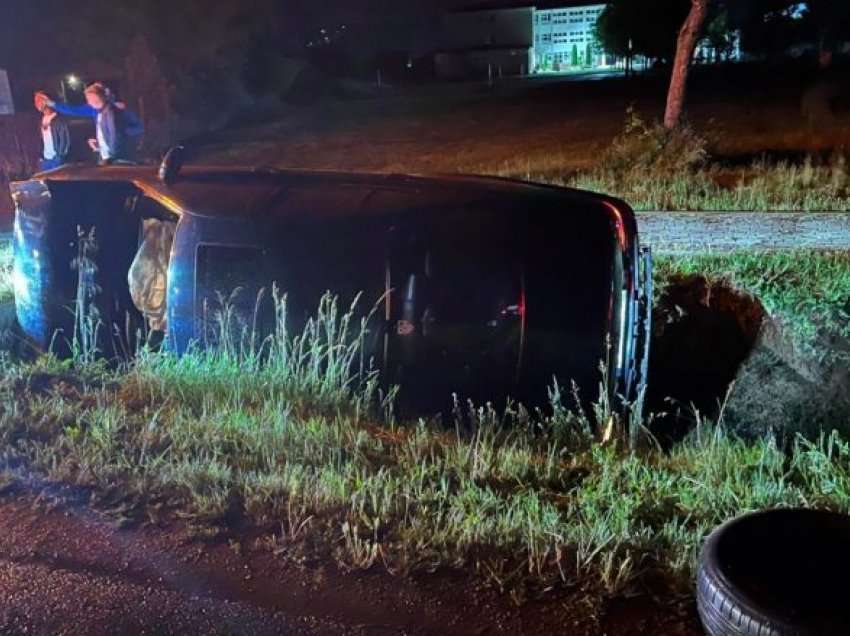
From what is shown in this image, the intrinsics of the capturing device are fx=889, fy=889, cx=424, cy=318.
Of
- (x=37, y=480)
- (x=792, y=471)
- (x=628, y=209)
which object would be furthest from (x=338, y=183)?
(x=792, y=471)

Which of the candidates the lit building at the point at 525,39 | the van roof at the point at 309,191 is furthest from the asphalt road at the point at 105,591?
the lit building at the point at 525,39

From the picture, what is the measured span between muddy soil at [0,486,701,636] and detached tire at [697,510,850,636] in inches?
11.3

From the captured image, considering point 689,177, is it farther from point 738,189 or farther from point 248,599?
point 248,599

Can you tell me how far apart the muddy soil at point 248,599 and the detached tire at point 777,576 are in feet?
0.94

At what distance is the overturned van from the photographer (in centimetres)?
443

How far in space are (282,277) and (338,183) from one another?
744 millimetres

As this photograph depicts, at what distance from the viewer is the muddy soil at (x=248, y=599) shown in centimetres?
285

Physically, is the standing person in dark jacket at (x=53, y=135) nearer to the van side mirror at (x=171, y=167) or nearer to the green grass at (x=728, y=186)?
the van side mirror at (x=171, y=167)

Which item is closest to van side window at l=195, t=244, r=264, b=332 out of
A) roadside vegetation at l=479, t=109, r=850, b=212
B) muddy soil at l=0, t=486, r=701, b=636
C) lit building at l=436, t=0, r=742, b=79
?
muddy soil at l=0, t=486, r=701, b=636

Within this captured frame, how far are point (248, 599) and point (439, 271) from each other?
1996mm

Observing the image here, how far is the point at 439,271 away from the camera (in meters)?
4.45

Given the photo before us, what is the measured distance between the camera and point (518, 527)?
11.0 ft

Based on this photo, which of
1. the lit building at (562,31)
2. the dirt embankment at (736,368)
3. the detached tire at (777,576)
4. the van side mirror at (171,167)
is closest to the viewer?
the detached tire at (777,576)

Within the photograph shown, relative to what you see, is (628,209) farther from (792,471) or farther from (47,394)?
(47,394)
